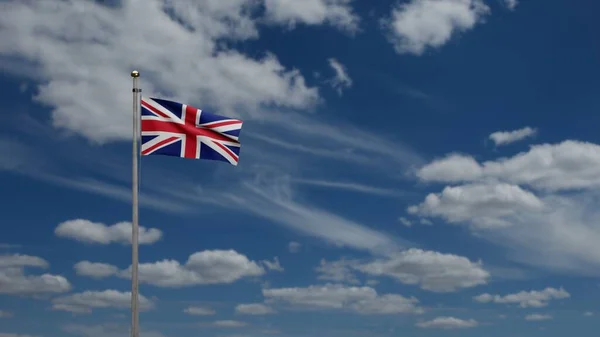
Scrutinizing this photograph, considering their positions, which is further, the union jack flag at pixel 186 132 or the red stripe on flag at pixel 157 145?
the union jack flag at pixel 186 132

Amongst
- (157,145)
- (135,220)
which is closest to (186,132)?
(157,145)

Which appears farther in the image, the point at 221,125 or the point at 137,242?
the point at 221,125

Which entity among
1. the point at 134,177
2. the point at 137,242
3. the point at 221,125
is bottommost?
the point at 137,242

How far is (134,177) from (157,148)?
280 cm

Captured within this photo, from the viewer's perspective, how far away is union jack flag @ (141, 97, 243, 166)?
198 ft

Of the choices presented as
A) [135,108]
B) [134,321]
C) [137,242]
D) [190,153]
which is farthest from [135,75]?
[134,321]

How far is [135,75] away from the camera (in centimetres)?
6009

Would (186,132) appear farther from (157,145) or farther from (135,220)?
(135,220)

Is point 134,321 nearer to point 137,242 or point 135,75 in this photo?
point 137,242

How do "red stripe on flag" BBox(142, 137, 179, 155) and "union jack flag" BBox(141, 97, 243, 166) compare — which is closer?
"red stripe on flag" BBox(142, 137, 179, 155)

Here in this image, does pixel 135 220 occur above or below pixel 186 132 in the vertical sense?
below

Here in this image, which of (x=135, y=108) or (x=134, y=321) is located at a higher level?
(x=135, y=108)

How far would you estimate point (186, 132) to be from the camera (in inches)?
2432

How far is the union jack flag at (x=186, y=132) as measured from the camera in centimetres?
6047
